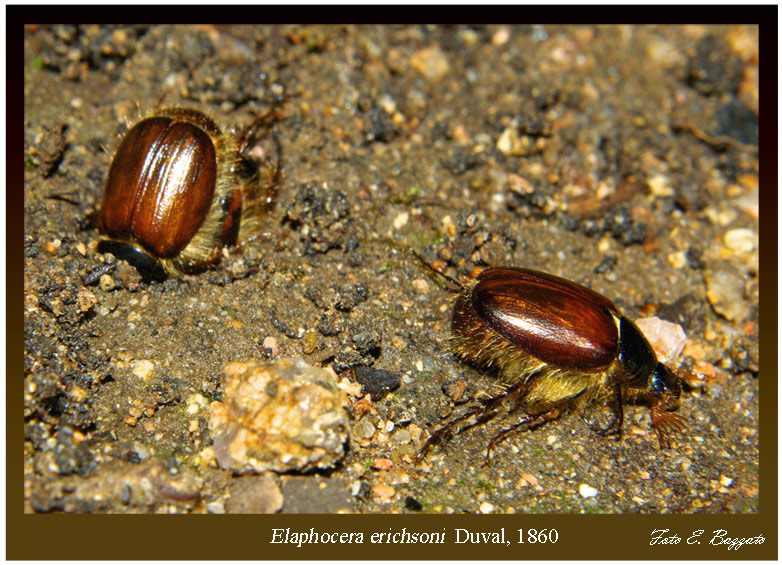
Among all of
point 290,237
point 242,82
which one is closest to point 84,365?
point 290,237

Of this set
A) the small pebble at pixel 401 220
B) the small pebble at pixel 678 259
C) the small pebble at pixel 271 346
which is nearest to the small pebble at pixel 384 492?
the small pebble at pixel 271 346

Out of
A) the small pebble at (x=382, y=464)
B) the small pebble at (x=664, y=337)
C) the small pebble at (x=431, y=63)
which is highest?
the small pebble at (x=431, y=63)

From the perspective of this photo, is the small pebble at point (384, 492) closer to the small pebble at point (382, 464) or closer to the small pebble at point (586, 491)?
the small pebble at point (382, 464)

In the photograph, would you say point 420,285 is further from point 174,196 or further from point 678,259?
point 678,259

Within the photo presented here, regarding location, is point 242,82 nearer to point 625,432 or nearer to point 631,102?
point 631,102

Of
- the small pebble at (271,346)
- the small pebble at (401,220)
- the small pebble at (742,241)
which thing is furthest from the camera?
the small pebble at (742,241)

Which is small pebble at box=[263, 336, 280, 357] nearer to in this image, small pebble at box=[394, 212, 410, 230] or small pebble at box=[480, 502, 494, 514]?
small pebble at box=[394, 212, 410, 230]

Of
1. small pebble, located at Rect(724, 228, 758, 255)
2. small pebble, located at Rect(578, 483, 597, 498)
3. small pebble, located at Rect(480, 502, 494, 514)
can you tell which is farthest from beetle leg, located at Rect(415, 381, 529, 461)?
small pebble, located at Rect(724, 228, 758, 255)
